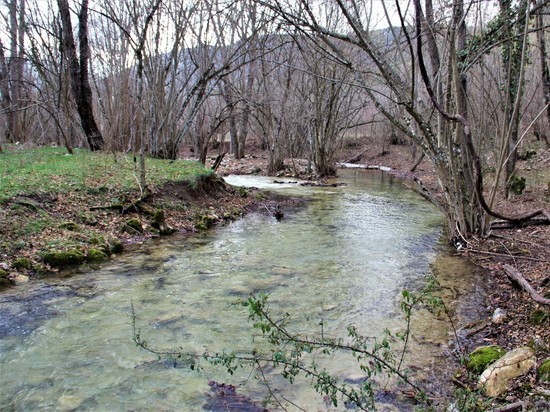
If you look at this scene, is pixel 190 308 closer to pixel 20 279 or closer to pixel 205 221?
pixel 20 279

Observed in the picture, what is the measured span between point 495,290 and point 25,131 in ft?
77.3

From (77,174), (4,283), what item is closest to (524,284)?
(4,283)

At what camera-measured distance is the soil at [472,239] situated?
370cm

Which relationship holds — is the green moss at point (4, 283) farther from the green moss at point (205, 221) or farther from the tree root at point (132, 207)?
the green moss at point (205, 221)

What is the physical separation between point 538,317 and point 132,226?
634 centimetres

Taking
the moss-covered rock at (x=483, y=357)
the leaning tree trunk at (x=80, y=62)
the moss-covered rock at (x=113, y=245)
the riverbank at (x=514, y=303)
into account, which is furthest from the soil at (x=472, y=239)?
the leaning tree trunk at (x=80, y=62)

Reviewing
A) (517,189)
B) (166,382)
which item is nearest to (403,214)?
(517,189)

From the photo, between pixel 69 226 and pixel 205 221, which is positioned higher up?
pixel 69 226

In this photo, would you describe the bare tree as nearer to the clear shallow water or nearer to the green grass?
the clear shallow water

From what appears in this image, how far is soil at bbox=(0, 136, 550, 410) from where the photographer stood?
370 centimetres

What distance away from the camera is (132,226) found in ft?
24.9

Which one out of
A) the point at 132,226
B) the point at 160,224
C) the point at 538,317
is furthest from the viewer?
the point at 160,224

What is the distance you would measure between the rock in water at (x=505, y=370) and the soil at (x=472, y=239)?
0.21ft

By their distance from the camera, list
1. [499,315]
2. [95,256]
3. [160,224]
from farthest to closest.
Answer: [160,224], [95,256], [499,315]
